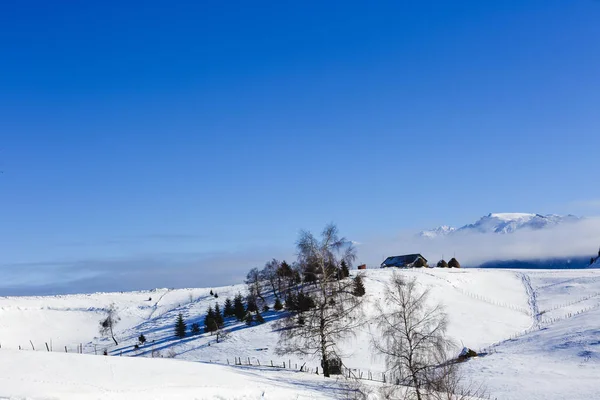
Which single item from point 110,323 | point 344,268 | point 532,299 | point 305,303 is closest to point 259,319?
point 344,268

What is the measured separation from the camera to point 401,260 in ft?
371

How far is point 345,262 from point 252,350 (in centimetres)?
1678

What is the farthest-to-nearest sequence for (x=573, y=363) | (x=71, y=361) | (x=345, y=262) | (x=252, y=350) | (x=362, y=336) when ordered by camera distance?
(x=362, y=336) < (x=252, y=350) < (x=573, y=363) < (x=345, y=262) < (x=71, y=361)

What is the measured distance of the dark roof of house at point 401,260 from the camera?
362 feet

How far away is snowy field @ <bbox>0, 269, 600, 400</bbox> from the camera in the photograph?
26531 millimetres

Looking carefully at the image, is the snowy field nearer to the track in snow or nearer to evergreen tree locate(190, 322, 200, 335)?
the track in snow

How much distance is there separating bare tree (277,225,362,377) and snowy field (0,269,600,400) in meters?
2.62

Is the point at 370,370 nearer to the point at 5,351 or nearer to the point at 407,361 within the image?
the point at 407,361

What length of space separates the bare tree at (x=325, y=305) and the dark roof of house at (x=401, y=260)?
236 feet

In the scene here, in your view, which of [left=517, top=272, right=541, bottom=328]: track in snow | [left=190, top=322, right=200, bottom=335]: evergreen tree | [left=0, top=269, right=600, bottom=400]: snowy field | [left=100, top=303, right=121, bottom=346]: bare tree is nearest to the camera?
[left=0, top=269, right=600, bottom=400]: snowy field

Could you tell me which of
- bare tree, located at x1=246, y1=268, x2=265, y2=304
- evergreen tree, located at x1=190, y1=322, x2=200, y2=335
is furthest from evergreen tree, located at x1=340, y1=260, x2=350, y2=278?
bare tree, located at x1=246, y1=268, x2=265, y2=304

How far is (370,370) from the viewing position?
1775 inches

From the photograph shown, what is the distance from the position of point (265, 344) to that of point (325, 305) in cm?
1765

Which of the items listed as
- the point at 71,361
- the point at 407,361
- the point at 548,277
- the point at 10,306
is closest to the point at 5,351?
the point at 71,361
